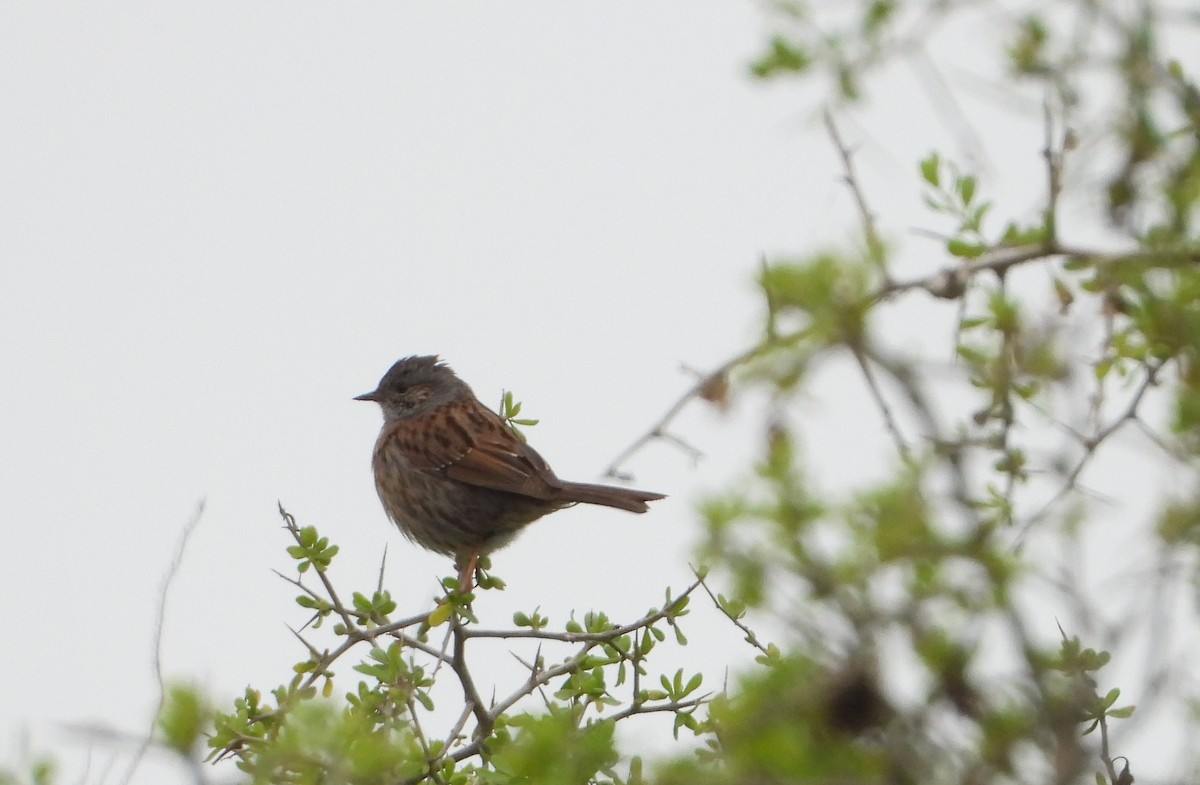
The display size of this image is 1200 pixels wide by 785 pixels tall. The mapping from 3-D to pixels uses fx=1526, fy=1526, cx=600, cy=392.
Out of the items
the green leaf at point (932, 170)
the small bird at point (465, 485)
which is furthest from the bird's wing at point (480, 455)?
the green leaf at point (932, 170)

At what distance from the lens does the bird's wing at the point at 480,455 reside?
26.2 ft

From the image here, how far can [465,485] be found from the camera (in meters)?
8.27

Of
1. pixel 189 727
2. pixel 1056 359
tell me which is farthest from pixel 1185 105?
pixel 189 727

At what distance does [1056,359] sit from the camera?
295 centimetres

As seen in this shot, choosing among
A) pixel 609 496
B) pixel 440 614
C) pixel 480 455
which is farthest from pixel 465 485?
pixel 440 614

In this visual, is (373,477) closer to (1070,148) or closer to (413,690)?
(413,690)

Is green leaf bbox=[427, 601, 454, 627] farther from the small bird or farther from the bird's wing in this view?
the bird's wing

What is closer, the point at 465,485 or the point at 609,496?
the point at 609,496

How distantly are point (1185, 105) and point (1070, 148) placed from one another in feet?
0.86

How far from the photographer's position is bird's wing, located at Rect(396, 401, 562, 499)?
8000mm

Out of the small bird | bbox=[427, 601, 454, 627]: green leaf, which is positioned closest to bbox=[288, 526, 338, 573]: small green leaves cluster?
bbox=[427, 601, 454, 627]: green leaf

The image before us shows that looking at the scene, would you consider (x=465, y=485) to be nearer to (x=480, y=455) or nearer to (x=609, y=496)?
(x=480, y=455)

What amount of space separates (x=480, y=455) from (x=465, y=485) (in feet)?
0.62

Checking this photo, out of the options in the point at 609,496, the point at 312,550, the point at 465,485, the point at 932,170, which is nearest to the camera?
the point at 932,170
